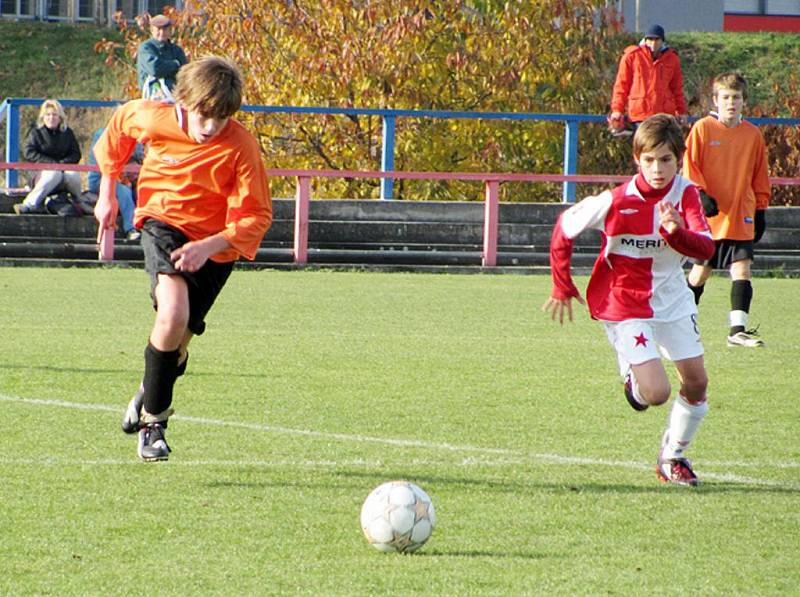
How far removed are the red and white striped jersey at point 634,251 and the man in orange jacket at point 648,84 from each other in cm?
1095

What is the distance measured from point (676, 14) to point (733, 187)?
3120cm

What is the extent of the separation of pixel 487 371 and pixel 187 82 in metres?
3.91

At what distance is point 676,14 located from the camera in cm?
4094

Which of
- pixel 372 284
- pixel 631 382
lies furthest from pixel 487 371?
pixel 372 284

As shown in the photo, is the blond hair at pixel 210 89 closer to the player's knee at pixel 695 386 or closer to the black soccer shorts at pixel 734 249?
the player's knee at pixel 695 386

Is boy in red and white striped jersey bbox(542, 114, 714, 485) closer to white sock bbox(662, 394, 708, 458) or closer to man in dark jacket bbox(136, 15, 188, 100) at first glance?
white sock bbox(662, 394, 708, 458)

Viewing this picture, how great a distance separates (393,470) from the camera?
20.1 feet

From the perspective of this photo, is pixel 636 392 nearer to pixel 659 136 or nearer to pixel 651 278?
pixel 651 278

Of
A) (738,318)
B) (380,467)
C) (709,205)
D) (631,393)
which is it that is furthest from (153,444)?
(738,318)

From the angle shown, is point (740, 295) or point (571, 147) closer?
point (740, 295)

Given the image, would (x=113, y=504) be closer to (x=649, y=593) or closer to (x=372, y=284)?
(x=649, y=593)

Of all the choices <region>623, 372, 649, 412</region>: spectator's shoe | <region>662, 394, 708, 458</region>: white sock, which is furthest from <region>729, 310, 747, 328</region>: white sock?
<region>662, 394, 708, 458</region>: white sock

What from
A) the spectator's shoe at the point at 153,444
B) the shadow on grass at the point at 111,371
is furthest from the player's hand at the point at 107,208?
the shadow on grass at the point at 111,371

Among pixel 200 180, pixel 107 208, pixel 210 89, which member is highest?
pixel 210 89
